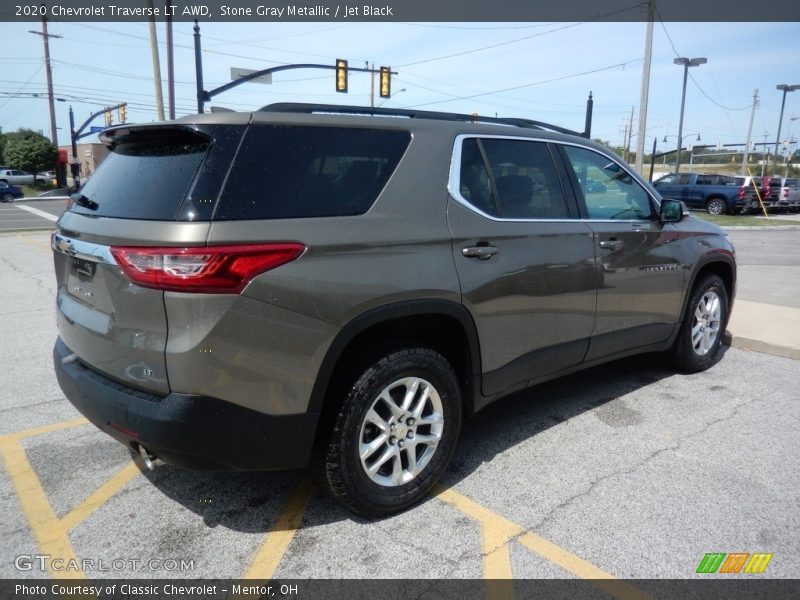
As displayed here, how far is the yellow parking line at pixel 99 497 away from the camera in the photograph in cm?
276

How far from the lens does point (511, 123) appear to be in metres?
3.74

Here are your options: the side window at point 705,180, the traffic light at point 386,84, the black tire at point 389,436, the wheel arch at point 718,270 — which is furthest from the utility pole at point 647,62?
the black tire at point 389,436

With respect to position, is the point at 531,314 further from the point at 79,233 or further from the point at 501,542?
the point at 79,233

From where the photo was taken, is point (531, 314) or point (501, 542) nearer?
point (501, 542)

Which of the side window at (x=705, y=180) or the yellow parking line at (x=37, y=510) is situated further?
the side window at (x=705, y=180)

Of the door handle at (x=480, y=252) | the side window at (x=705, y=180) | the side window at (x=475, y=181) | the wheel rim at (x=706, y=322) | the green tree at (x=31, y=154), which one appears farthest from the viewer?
the green tree at (x=31, y=154)

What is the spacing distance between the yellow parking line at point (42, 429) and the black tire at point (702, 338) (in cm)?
439

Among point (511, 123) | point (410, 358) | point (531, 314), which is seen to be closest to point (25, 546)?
point (410, 358)

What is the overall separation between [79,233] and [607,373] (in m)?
4.02

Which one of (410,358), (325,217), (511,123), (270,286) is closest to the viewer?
(270,286)

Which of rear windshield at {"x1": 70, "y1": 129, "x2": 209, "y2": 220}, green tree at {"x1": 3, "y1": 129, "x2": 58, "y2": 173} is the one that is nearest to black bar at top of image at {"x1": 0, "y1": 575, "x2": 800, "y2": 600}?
rear windshield at {"x1": 70, "y1": 129, "x2": 209, "y2": 220}

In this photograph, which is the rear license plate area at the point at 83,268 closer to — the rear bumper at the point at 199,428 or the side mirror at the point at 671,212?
the rear bumper at the point at 199,428

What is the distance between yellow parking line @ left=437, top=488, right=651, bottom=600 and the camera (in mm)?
2348

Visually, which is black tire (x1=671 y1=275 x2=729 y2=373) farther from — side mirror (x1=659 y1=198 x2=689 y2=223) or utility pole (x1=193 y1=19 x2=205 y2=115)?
utility pole (x1=193 y1=19 x2=205 y2=115)
